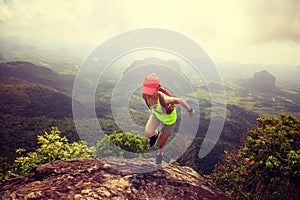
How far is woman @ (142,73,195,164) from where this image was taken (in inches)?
231

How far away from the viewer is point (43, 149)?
314 inches

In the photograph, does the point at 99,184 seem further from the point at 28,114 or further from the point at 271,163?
the point at 28,114

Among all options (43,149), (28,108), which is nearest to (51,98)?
(28,108)

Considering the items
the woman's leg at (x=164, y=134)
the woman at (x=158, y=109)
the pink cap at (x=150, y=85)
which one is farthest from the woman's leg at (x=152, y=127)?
the pink cap at (x=150, y=85)

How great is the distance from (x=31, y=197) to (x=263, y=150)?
26.1 ft

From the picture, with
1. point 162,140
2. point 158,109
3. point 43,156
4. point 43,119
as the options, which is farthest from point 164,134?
point 43,119

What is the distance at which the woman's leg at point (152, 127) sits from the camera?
663cm

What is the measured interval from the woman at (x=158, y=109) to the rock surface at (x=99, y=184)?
1.21 metres

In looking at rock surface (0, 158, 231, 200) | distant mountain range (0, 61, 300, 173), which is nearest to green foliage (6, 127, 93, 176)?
rock surface (0, 158, 231, 200)

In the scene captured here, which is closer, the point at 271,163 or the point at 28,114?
the point at 271,163

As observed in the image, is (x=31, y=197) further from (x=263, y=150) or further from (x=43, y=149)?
(x=263, y=150)

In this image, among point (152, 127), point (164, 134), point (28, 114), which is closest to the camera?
point (152, 127)

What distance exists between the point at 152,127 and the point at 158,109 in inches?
25.7

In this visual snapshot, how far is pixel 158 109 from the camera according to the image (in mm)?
6398
